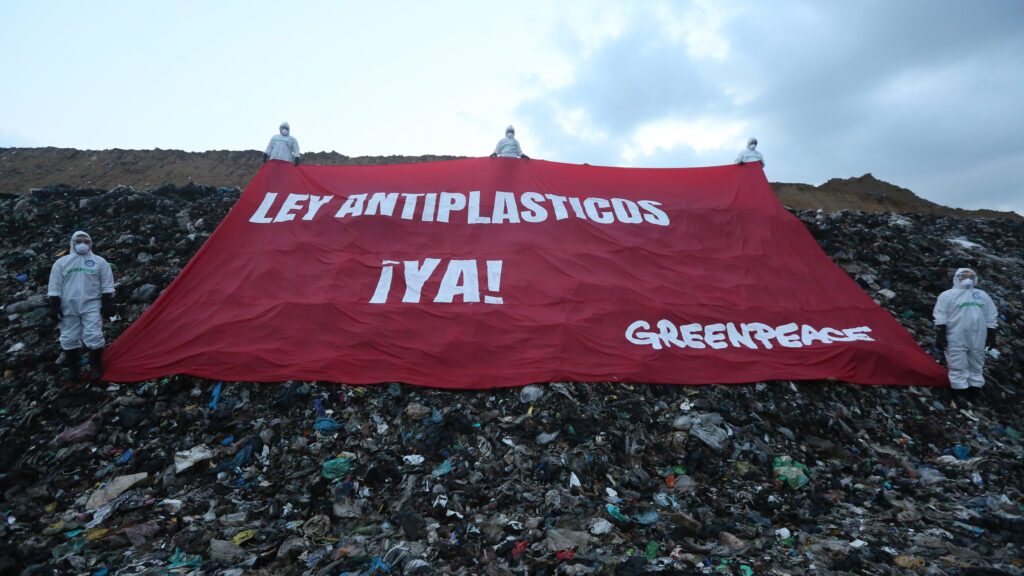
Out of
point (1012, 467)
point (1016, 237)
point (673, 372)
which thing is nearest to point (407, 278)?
point (673, 372)

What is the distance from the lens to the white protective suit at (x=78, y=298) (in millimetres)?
4934

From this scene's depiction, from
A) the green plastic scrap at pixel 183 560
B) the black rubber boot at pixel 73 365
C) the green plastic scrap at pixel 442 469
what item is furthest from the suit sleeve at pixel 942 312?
the black rubber boot at pixel 73 365

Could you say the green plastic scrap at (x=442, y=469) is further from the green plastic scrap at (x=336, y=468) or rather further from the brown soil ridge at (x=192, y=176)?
the brown soil ridge at (x=192, y=176)

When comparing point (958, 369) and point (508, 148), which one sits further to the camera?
point (508, 148)

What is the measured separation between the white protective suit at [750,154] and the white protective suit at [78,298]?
8.62 m

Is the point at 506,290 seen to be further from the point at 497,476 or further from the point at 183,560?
the point at 183,560

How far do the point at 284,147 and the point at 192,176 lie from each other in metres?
13.5

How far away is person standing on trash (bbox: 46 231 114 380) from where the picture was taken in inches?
194

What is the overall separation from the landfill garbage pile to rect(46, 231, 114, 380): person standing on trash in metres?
0.30

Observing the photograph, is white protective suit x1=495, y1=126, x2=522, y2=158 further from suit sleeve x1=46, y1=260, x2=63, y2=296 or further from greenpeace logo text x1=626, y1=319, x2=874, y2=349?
suit sleeve x1=46, y1=260, x2=63, y2=296

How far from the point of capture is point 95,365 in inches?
194

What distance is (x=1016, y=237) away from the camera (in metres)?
9.88

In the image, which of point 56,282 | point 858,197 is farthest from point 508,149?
point 858,197

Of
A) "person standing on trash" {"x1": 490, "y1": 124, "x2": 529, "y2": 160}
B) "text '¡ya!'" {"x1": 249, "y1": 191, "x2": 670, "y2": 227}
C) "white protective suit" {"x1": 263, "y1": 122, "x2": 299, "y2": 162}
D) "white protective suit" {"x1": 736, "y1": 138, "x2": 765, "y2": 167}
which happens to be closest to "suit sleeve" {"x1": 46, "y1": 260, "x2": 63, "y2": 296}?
"text '¡ya!'" {"x1": 249, "y1": 191, "x2": 670, "y2": 227}
